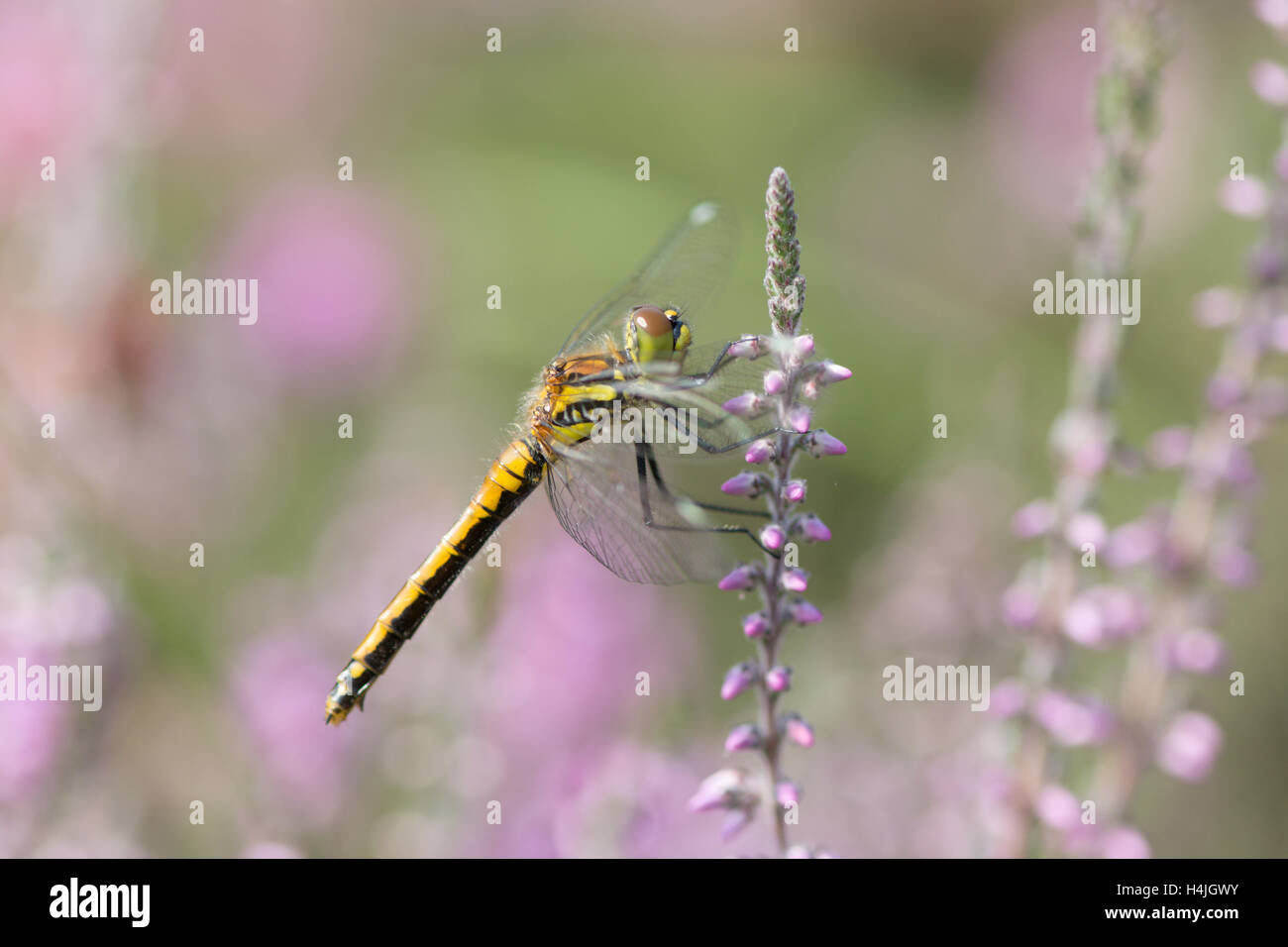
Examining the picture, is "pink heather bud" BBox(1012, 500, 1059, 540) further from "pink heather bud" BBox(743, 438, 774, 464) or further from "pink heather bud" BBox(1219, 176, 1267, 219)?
"pink heather bud" BBox(743, 438, 774, 464)

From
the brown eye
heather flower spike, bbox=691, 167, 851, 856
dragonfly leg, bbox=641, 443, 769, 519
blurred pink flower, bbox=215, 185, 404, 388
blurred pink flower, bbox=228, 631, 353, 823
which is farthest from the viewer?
blurred pink flower, bbox=215, 185, 404, 388

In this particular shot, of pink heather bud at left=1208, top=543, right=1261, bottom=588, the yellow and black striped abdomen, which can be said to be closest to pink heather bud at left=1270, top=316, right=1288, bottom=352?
pink heather bud at left=1208, top=543, right=1261, bottom=588

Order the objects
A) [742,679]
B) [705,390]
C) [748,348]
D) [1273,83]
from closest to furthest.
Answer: [742,679] → [748,348] → [1273,83] → [705,390]

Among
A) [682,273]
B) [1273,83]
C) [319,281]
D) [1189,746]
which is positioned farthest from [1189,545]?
[319,281]

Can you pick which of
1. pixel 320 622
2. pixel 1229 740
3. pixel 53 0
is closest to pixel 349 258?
pixel 53 0

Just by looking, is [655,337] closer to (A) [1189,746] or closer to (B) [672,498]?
(B) [672,498]

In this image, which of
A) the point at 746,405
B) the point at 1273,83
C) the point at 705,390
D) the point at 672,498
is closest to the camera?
the point at 746,405

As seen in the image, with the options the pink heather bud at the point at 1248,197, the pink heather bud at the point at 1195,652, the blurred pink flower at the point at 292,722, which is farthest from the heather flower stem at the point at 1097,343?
the blurred pink flower at the point at 292,722
